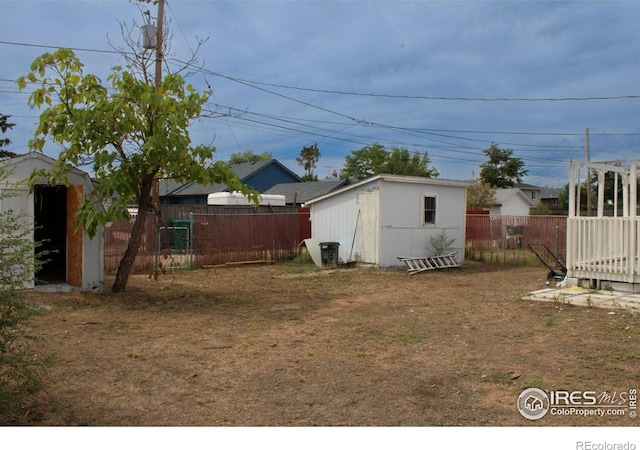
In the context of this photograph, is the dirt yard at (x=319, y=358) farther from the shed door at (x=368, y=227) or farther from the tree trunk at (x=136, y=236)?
the shed door at (x=368, y=227)

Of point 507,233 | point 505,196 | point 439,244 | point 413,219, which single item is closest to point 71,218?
point 413,219

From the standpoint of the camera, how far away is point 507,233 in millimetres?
18859

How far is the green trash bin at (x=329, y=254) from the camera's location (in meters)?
15.5

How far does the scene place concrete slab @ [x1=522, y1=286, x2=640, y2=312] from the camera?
27.4 ft

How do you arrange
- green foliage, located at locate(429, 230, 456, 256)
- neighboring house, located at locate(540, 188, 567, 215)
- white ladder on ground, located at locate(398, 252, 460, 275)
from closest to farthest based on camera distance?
white ladder on ground, located at locate(398, 252, 460, 275) < green foliage, located at locate(429, 230, 456, 256) < neighboring house, located at locate(540, 188, 567, 215)

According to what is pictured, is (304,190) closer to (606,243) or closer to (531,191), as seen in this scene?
(606,243)

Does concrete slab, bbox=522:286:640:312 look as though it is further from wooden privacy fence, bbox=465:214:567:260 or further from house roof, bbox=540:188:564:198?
house roof, bbox=540:188:564:198

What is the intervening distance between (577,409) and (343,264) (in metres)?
11.7

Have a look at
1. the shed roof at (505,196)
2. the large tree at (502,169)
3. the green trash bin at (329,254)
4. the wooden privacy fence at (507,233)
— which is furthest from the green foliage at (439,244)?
the large tree at (502,169)

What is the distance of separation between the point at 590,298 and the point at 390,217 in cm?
677

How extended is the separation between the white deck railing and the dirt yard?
141 centimetres

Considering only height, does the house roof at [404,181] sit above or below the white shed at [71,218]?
above

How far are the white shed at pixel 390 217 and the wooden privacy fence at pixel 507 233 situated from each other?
240cm

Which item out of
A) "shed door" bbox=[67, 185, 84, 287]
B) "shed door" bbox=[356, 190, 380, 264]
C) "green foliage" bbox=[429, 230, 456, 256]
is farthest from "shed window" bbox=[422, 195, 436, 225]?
"shed door" bbox=[67, 185, 84, 287]
